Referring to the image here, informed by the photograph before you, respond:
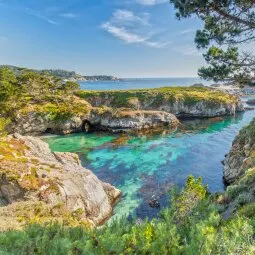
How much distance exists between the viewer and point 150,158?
51.5m

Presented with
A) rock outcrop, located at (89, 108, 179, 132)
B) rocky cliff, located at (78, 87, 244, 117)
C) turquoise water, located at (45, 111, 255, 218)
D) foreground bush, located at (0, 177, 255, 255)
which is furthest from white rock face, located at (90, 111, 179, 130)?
foreground bush, located at (0, 177, 255, 255)

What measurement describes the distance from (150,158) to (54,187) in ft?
87.8

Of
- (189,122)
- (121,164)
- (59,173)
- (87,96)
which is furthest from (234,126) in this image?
(59,173)

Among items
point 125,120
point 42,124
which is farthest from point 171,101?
point 42,124

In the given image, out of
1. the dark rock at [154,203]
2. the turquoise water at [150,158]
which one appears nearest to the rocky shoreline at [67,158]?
the turquoise water at [150,158]

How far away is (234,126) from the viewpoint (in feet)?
264

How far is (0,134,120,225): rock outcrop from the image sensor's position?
2645cm

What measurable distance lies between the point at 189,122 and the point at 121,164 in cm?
4663

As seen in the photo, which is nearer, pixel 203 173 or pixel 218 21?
pixel 218 21

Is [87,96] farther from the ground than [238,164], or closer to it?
farther from the ground

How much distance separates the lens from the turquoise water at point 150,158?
36125 millimetres

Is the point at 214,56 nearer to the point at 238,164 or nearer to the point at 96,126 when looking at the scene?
the point at 238,164

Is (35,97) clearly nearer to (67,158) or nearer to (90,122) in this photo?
(90,122)

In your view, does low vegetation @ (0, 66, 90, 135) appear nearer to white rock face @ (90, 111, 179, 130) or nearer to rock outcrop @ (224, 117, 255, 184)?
white rock face @ (90, 111, 179, 130)
